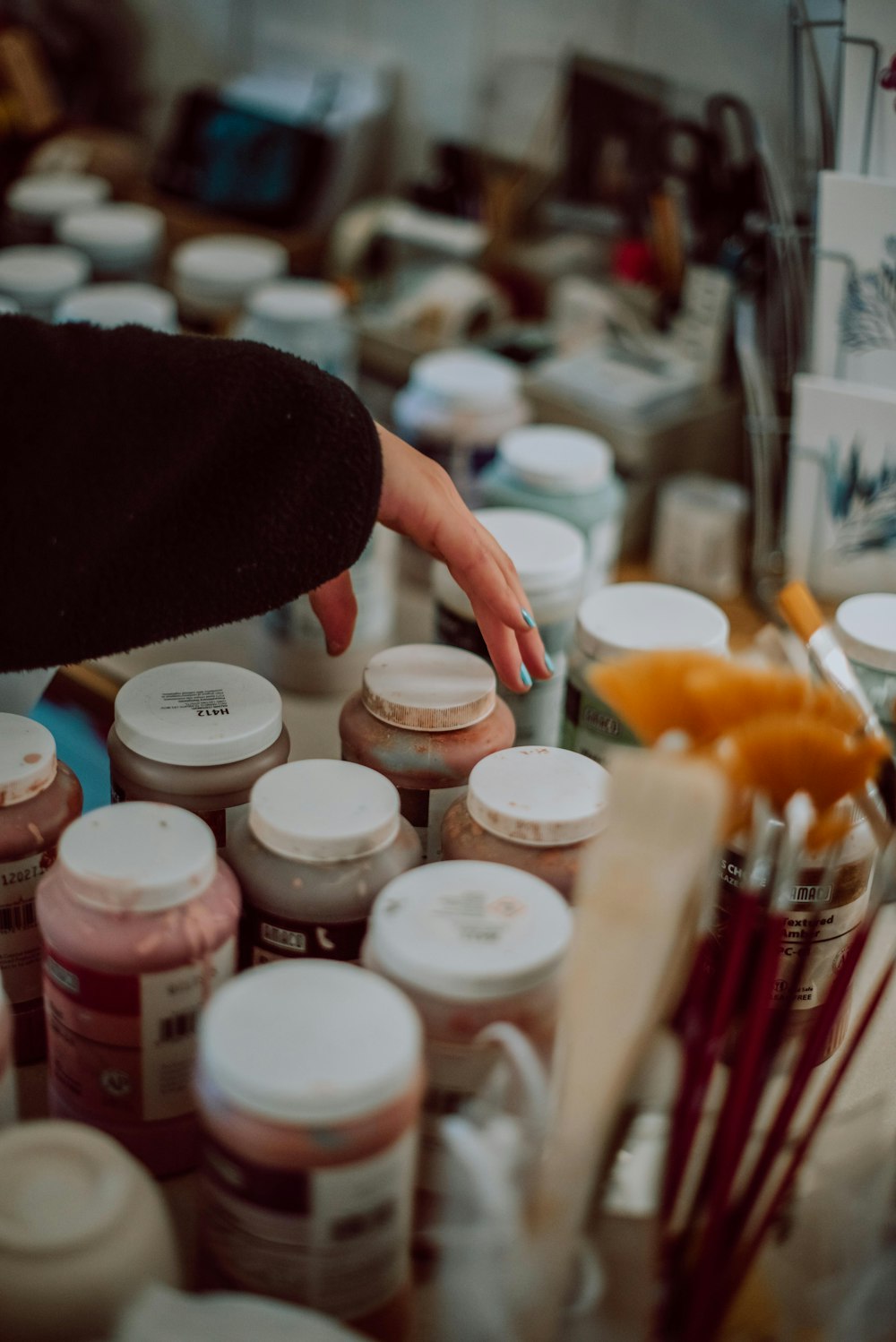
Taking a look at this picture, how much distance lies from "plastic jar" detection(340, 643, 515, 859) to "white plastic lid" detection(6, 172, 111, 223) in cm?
106

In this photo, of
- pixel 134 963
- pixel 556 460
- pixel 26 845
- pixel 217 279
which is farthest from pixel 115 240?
pixel 134 963

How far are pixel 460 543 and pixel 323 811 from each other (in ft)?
0.68

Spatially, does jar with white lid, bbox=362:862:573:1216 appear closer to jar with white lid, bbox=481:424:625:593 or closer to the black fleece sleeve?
the black fleece sleeve

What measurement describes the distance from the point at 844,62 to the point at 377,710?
0.61 metres

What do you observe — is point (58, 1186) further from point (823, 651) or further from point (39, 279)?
point (39, 279)

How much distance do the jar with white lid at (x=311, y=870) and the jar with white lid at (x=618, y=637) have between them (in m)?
0.19

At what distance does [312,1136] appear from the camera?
0.47 meters

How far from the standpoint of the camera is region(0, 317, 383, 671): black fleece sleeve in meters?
0.66

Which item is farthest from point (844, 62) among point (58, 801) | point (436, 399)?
point (58, 801)

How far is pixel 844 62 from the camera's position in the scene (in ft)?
3.13

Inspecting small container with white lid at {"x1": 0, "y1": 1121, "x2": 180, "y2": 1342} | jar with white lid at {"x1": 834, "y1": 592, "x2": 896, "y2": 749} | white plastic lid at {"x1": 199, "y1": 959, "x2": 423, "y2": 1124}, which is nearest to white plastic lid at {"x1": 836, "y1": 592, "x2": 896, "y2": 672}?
jar with white lid at {"x1": 834, "y1": 592, "x2": 896, "y2": 749}

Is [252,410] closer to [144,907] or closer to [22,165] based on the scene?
[144,907]

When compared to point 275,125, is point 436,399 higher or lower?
lower

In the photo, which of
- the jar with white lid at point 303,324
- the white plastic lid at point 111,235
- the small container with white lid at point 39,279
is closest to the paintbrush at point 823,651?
the jar with white lid at point 303,324
